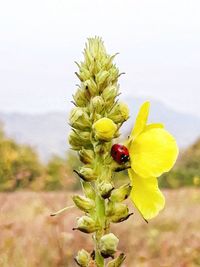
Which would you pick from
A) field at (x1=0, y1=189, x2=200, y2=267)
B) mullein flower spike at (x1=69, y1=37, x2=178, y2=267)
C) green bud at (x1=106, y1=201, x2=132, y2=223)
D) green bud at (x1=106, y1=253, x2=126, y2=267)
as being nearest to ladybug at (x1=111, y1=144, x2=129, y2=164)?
mullein flower spike at (x1=69, y1=37, x2=178, y2=267)

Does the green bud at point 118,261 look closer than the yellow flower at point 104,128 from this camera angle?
No

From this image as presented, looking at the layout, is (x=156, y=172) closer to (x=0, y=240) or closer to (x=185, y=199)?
(x=0, y=240)

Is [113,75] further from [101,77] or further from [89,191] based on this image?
[89,191]

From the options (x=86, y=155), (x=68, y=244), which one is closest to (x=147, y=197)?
(x=86, y=155)

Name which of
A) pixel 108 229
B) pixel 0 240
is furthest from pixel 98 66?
pixel 0 240

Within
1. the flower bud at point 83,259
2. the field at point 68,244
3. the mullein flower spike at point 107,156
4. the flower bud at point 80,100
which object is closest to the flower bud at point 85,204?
the mullein flower spike at point 107,156

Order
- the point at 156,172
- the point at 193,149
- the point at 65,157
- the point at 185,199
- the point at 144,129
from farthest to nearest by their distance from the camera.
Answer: the point at 193,149 < the point at 65,157 < the point at 185,199 < the point at 144,129 < the point at 156,172

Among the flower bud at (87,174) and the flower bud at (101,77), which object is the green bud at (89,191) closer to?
the flower bud at (87,174)
